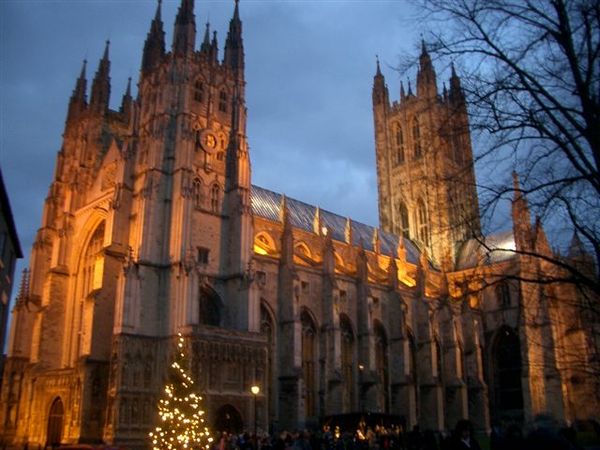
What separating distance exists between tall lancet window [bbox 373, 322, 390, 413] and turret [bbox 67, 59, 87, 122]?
102 ft

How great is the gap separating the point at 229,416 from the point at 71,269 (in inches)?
697

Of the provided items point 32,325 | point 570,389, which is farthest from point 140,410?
point 570,389

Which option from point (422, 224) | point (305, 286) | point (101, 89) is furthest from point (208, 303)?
point (422, 224)

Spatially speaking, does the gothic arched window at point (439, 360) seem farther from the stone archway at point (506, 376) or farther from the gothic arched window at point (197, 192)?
the gothic arched window at point (197, 192)

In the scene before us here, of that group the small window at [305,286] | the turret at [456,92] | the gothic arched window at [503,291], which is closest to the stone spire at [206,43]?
the small window at [305,286]

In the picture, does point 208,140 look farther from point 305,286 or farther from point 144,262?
point 305,286

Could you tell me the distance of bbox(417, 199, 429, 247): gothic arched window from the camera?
232ft

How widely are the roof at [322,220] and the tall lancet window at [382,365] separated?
754 cm

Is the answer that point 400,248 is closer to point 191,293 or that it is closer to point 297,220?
point 297,220

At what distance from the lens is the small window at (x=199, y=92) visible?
43.3 meters

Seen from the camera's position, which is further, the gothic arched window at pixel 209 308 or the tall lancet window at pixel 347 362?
the tall lancet window at pixel 347 362

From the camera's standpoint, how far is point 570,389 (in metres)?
55.2

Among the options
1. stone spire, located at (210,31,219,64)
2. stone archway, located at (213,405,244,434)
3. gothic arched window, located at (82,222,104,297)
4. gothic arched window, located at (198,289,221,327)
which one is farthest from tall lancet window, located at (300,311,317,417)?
stone spire, located at (210,31,219,64)

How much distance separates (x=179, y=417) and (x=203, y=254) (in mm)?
14948
